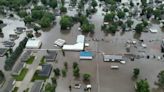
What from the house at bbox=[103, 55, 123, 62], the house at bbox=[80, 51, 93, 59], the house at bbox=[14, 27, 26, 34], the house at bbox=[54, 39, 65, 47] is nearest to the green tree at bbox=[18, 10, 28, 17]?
the house at bbox=[14, 27, 26, 34]

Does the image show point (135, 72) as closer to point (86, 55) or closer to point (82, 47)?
point (86, 55)

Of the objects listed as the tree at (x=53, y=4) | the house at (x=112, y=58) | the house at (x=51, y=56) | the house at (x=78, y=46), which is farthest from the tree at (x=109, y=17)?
the house at (x=51, y=56)

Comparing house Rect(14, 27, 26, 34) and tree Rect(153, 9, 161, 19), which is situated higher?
tree Rect(153, 9, 161, 19)

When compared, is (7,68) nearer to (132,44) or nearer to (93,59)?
(93,59)

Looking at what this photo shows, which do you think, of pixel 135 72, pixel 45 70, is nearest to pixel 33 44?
pixel 45 70

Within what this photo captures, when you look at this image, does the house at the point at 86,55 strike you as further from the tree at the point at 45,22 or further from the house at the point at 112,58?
the tree at the point at 45,22

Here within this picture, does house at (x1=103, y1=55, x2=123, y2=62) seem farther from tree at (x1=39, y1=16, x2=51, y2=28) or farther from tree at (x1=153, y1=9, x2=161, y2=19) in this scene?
A: tree at (x1=153, y1=9, x2=161, y2=19)
